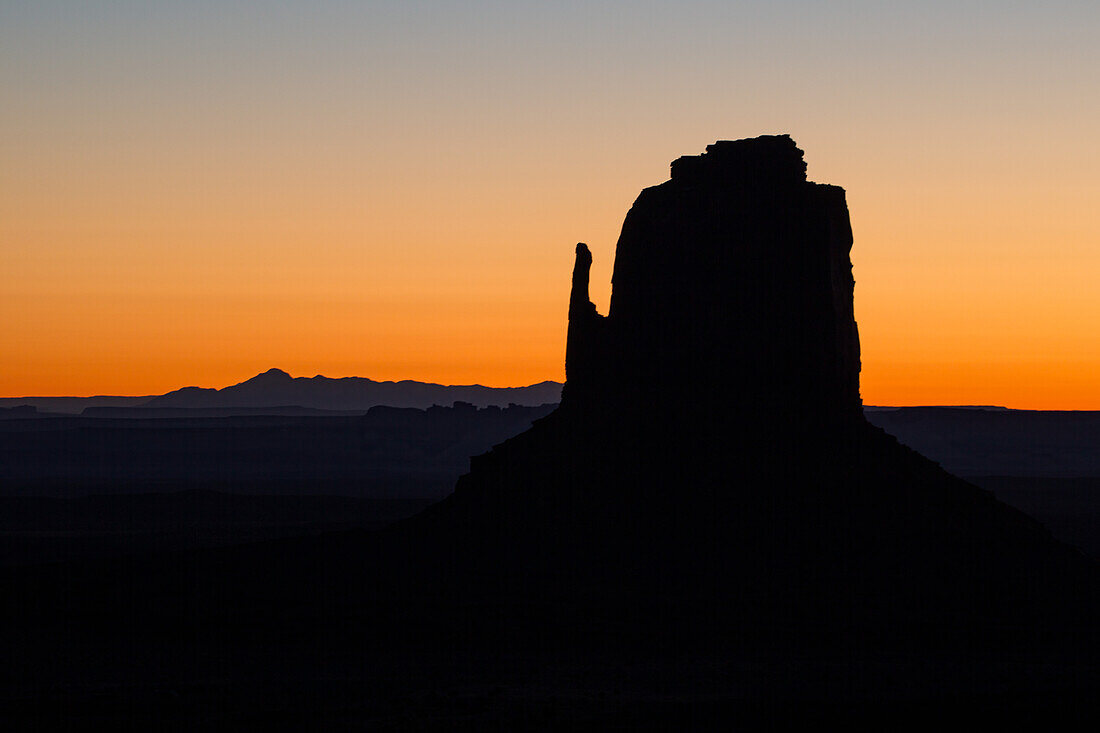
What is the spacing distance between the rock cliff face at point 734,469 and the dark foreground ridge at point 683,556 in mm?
70

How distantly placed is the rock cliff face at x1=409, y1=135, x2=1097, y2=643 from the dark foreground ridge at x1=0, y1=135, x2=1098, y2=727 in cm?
7

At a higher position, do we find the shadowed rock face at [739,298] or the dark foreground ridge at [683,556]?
the shadowed rock face at [739,298]

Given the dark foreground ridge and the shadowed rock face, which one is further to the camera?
the shadowed rock face

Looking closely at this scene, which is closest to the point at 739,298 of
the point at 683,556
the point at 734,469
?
the point at 734,469

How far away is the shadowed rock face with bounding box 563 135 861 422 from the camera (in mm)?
46156

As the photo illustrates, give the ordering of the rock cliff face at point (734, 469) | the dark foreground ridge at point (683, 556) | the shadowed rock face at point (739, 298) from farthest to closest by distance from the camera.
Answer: the shadowed rock face at point (739, 298) < the rock cliff face at point (734, 469) < the dark foreground ridge at point (683, 556)

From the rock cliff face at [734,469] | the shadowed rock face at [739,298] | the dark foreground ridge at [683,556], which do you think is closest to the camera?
the dark foreground ridge at [683,556]

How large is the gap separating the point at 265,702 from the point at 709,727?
9591 millimetres

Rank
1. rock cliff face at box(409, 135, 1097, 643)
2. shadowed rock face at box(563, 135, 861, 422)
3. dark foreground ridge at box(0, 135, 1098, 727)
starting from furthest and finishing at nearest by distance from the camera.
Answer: shadowed rock face at box(563, 135, 861, 422)
rock cliff face at box(409, 135, 1097, 643)
dark foreground ridge at box(0, 135, 1098, 727)

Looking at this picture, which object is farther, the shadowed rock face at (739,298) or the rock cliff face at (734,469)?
the shadowed rock face at (739,298)

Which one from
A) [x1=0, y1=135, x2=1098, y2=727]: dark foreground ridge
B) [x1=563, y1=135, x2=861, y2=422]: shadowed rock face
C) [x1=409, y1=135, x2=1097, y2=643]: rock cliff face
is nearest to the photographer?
[x1=0, y1=135, x2=1098, y2=727]: dark foreground ridge

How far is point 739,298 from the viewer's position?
152 feet

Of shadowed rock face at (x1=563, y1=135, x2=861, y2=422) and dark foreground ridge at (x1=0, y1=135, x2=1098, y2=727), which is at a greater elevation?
shadowed rock face at (x1=563, y1=135, x2=861, y2=422)

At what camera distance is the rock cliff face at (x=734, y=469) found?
142 ft
